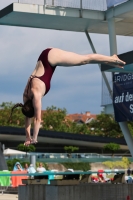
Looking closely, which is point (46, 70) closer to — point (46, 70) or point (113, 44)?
point (46, 70)

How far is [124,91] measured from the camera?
23344 millimetres

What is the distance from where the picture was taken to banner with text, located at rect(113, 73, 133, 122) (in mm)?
23203

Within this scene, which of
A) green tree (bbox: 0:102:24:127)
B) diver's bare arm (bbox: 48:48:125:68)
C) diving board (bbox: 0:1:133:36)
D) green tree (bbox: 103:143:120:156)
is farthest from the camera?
green tree (bbox: 0:102:24:127)

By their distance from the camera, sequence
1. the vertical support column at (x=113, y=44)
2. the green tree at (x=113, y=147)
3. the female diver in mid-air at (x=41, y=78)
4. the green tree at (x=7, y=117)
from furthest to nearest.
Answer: the green tree at (x=7, y=117) < the green tree at (x=113, y=147) < the vertical support column at (x=113, y=44) < the female diver in mid-air at (x=41, y=78)

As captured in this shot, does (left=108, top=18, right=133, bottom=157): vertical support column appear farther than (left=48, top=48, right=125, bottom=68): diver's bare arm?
Yes

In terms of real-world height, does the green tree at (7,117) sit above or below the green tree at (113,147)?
above

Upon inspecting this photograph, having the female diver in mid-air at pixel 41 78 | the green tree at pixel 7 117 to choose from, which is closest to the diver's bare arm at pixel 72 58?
the female diver in mid-air at pixel 41 78

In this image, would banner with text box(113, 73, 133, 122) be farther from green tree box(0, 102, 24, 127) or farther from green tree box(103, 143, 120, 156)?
green tree box(0, 102, 24, 127)

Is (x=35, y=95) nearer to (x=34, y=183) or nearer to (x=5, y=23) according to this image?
(x=34, y=183)

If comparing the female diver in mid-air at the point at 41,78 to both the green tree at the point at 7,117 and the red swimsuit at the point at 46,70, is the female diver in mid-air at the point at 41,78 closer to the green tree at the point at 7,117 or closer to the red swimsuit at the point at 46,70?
the red swimsuit at the point at 46,70

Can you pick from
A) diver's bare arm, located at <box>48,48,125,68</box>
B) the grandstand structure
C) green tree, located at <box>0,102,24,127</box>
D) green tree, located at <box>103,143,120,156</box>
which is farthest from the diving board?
green tree, located at <box>0,102,24,127</box>

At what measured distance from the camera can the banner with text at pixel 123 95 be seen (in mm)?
23203

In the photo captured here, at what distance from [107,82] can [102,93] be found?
0.74 metres

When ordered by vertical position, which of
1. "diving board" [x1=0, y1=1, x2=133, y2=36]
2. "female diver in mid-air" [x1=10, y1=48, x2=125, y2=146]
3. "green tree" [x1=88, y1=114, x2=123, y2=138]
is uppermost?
"green tree" [x1=88, y1=114, x2=123, y2=138]
